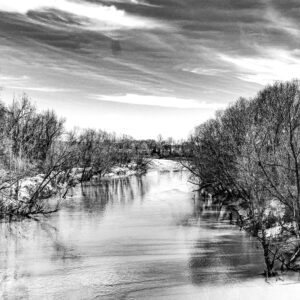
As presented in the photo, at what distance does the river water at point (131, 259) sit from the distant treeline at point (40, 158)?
9.51ft

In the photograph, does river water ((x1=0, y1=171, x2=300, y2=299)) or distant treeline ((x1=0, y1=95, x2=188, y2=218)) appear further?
distant treeline ((x1=0, y1=95, x2=188, y2=218))

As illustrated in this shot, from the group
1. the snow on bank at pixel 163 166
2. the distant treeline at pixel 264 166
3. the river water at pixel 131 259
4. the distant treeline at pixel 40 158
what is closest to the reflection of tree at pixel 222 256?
the river water at pixel 131 259

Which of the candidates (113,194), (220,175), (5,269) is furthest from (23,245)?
(113,194)

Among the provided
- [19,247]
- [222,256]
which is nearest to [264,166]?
[222,256]

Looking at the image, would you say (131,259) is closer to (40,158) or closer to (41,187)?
(41,187)

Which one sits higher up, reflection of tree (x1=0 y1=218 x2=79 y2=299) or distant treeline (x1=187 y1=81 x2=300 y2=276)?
distant treeline (x1=187 y1=81 x2=300 y2=276)

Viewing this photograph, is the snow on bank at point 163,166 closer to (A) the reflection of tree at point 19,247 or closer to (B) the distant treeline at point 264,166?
(B) the distant treeline at point 264,166

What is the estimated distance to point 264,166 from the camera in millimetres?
22188

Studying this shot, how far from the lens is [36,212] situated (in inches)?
1258

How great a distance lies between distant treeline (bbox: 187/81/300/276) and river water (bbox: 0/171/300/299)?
1.67 meters

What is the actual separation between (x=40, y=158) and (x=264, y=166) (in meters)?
A: 41.9

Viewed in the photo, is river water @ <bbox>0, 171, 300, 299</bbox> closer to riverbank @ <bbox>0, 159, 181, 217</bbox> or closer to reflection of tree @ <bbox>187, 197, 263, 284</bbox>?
reflection of tree @ <bbox>187, 197, 263, 284</bbox>

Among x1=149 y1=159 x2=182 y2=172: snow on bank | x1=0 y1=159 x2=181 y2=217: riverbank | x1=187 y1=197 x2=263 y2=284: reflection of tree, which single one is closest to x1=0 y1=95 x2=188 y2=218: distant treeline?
x1=0 y1=159 x2=181 y2=217: riverbank

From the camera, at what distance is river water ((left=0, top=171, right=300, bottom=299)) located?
15938mm
